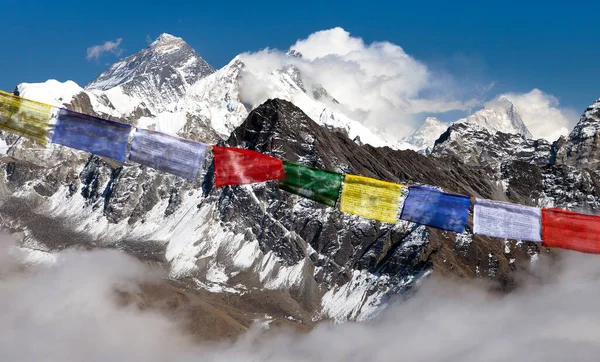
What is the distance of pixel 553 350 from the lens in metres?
171

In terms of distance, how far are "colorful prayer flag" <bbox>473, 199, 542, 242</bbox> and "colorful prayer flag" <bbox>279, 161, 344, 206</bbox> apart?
10.6 metres

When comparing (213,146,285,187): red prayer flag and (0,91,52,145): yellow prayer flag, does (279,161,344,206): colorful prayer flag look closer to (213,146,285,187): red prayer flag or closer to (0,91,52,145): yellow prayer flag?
(213,146,285,187): red prayer flag

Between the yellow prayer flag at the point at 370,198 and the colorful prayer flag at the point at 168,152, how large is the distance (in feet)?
35.3

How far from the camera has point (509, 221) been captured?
5031cm

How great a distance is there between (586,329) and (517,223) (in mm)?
136068

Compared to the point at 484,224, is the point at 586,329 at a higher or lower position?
lower

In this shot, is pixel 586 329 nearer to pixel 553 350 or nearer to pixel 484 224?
pixel 553 350

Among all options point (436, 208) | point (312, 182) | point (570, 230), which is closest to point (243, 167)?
point (312, 182)

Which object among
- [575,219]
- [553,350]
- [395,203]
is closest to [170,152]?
[395,203]

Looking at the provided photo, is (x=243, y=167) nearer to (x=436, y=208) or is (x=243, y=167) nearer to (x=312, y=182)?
(x=312, y=182)

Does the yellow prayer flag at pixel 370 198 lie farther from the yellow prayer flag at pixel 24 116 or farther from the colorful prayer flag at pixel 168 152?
the yellow prayer flag at pixel 24 116

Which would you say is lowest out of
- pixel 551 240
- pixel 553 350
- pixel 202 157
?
pixel 553 350

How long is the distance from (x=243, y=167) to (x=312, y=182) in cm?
507

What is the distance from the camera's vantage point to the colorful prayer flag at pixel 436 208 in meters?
50.2
